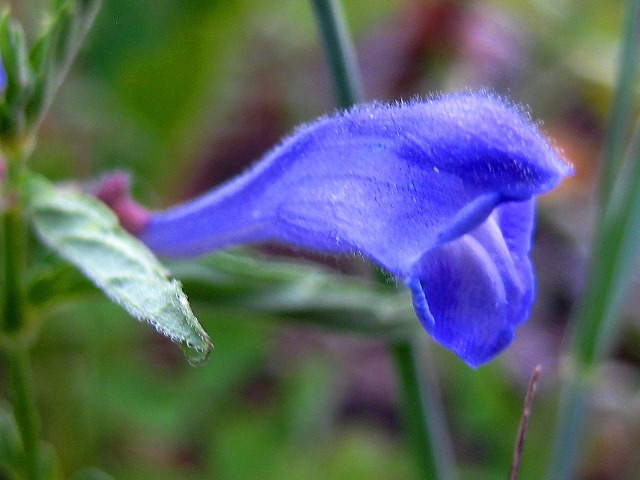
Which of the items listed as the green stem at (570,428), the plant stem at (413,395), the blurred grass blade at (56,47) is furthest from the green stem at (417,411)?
the blurred grass blade at (56,47)

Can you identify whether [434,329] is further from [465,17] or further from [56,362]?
[465,17]

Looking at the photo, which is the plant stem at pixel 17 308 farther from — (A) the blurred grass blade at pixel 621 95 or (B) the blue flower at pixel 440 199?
(A) the blurred grass blade at pixel 621 95

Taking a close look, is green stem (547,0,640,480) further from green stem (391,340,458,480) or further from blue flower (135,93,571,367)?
blue flower (135,93,571,367)

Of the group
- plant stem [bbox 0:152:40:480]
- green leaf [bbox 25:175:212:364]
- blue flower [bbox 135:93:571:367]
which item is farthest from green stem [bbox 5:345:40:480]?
blue flower [bbox 135:93:571:367]

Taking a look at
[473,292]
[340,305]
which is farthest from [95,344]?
[473,292]

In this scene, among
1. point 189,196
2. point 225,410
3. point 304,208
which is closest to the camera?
point 304,208

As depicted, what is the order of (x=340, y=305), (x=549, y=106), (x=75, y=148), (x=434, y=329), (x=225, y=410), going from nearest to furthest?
(x=434, y=329) → (x=340, y=305) → (x=225, y=410) → (x=75, y=148) → (x=549, y=106)
